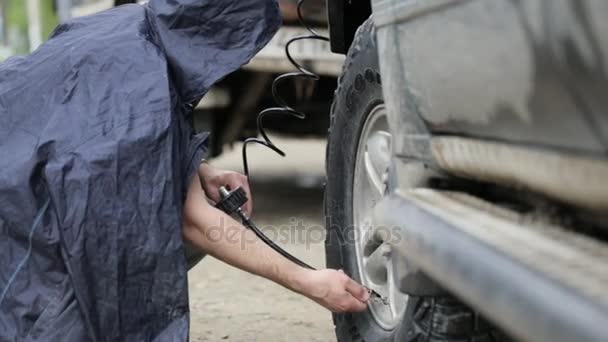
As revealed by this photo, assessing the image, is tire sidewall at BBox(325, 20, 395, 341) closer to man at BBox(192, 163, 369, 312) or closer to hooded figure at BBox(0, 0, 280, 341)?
man at BBox(192, 163, 369, 312)

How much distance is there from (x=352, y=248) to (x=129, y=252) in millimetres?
690

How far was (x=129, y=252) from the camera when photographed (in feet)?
6.44

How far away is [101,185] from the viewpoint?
1.95 metres

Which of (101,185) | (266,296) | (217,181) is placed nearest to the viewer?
(101,185)

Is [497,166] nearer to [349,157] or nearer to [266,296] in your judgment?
[349,157]

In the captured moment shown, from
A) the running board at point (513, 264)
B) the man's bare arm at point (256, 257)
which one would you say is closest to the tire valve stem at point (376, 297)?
the man's bare arm at point (256, 257)

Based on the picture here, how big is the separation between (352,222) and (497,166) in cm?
110

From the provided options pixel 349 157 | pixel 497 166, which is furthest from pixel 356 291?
pixel 497 166

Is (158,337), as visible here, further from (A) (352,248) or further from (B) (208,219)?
(A) (352,248)

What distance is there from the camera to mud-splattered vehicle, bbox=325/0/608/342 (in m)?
0.98

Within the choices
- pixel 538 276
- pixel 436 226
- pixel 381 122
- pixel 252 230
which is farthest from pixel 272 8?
pixel 538 276

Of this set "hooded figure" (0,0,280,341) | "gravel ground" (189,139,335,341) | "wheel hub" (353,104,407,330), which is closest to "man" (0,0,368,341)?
"hooded figure" (0,0,280,341)

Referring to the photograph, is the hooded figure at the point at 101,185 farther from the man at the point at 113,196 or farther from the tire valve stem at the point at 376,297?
the tire valve stem at the point at 376,297

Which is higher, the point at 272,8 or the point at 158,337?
the point at 272,8
